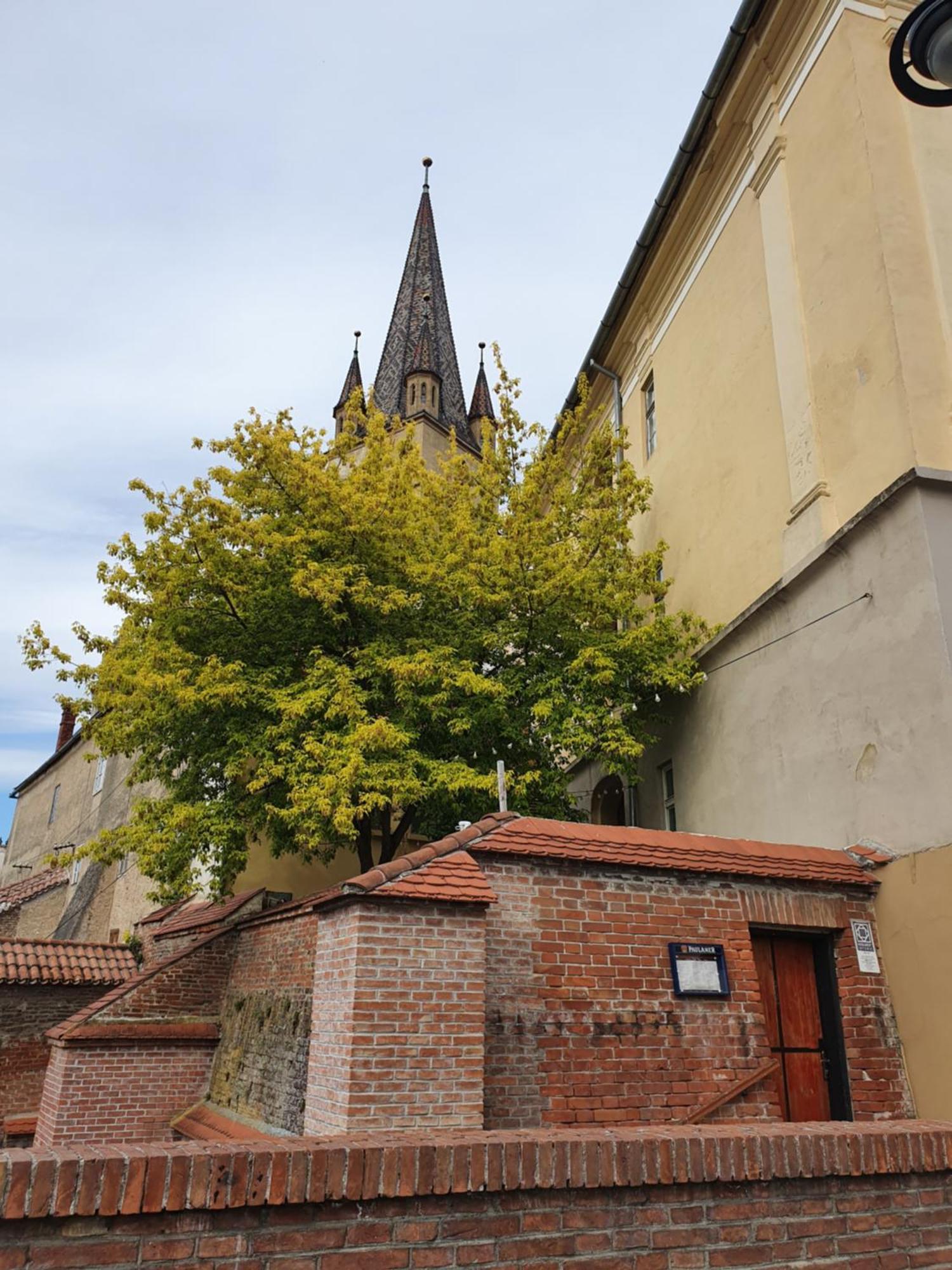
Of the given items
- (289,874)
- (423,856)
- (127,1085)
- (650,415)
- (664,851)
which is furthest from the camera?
(650,415)

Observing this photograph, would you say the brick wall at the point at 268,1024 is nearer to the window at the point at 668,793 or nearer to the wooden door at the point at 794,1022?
the wooden door at the point at 794,1022

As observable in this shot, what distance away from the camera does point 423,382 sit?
4291 centimetres

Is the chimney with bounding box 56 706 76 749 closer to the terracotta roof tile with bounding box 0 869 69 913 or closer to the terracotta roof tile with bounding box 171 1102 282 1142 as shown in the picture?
the terracotta roof tile with bounding box 0 869 69 913

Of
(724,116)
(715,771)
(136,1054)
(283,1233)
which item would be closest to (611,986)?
(283,1233)

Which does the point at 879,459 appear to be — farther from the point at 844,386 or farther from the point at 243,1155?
the point at 243,1155

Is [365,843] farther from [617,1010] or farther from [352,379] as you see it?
[352,379]

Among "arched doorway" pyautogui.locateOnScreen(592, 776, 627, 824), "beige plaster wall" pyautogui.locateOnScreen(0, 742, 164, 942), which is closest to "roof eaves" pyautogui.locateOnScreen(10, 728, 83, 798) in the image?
"beige plaster wall" pyautogui.locateOnScreen(0, 742, 164, 942)

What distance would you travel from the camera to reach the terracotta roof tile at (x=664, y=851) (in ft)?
22.3

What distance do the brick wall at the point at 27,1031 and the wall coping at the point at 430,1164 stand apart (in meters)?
12.8

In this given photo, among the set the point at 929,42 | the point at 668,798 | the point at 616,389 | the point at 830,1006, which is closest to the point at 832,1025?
the point at 830,1006

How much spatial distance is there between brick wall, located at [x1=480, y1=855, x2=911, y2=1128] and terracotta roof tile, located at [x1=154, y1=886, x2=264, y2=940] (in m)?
7.11

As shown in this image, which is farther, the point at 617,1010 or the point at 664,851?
the point at 664,851

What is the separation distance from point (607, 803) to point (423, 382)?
29.9 m

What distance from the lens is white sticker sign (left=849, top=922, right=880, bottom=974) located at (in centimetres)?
776
